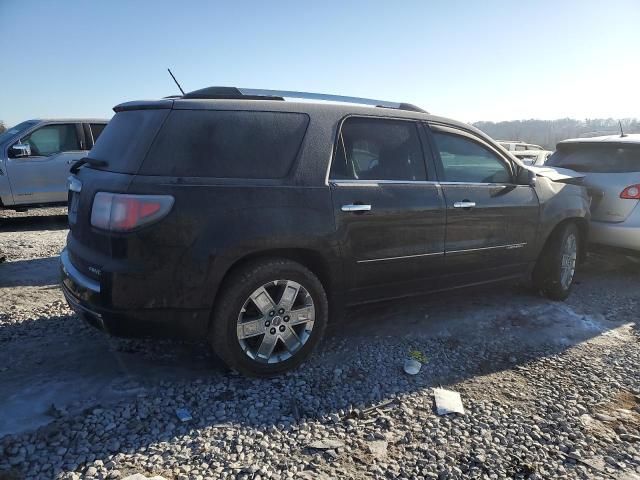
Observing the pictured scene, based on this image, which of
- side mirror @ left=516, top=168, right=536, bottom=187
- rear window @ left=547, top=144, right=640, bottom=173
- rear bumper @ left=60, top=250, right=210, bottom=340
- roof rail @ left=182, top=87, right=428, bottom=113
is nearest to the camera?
rear bumper @ left=60, top=250, right=210, bottom=340

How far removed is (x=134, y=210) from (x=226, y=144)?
71 centimetres

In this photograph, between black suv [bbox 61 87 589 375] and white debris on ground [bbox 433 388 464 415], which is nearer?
black suv [bbox 61 87 589 375]

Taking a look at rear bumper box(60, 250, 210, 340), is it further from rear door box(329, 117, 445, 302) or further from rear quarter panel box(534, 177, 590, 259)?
rear quarter panel box(534, 177, 590, 259)

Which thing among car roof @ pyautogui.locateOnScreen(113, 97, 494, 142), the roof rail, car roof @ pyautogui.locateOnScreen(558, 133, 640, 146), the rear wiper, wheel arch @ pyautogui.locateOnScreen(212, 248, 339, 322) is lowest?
wheel arch @ pyautogui.locateOnScreen(212, 248, 339, 322)

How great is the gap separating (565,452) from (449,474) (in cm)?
72

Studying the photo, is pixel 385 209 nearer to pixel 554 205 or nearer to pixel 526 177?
pixel 526 177

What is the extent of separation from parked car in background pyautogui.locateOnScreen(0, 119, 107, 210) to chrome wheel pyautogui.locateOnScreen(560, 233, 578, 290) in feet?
26.5

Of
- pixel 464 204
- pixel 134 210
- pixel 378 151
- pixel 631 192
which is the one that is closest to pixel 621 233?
pixel 631 192

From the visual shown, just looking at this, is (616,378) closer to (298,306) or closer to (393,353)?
(393,353)

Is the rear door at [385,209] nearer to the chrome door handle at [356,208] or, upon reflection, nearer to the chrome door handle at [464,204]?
the chrome door handle at [356,208]

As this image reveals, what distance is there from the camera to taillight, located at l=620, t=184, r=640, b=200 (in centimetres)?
571

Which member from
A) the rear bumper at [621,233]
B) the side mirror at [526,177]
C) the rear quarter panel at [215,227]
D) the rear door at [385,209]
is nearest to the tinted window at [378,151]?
the rear door at [385,209]

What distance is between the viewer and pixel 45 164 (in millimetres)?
8820

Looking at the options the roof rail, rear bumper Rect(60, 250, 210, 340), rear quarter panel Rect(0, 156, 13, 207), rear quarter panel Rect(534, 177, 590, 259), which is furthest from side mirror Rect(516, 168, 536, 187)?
rear quarter panel Rect(0, 156, 13, 207)
